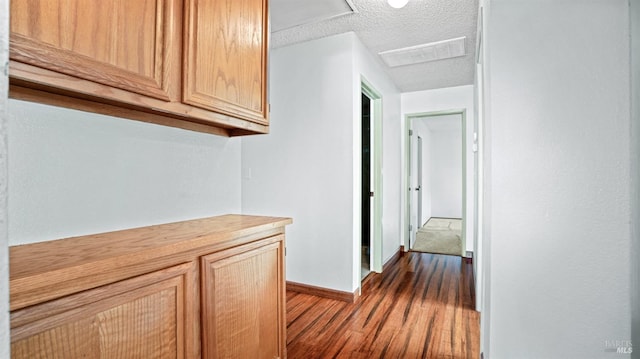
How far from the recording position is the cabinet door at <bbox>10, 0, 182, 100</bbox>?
2.52 ft

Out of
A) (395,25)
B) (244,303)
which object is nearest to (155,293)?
(244,303)

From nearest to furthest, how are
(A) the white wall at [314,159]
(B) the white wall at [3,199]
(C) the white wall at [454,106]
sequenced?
1. (B) the white wall at [3,199]
2. (A) the white wall at [314,159]
3. (C) the white wall at [454,106]

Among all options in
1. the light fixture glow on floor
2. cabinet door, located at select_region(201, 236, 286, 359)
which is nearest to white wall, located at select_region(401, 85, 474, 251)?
the light fixture glow on floor

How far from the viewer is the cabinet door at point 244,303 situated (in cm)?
114

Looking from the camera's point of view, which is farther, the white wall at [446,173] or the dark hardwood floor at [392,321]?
the white wall at [446,173]

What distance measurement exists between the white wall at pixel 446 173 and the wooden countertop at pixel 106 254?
7.64 metres

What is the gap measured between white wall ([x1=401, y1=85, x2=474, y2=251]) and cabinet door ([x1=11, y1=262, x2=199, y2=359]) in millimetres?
3842

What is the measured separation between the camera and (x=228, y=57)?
1.40 meters

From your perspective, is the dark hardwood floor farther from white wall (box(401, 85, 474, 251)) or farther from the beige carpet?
the beige carpet

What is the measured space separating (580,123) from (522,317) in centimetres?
89

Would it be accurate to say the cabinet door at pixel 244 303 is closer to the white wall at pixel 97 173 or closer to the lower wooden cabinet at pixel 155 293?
the lower wooden cabinet at pixel 155 293

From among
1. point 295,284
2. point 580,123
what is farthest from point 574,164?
point 295,284

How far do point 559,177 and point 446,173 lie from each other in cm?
736

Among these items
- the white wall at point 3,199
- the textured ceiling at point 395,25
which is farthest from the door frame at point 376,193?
the white wall at point 3,199
